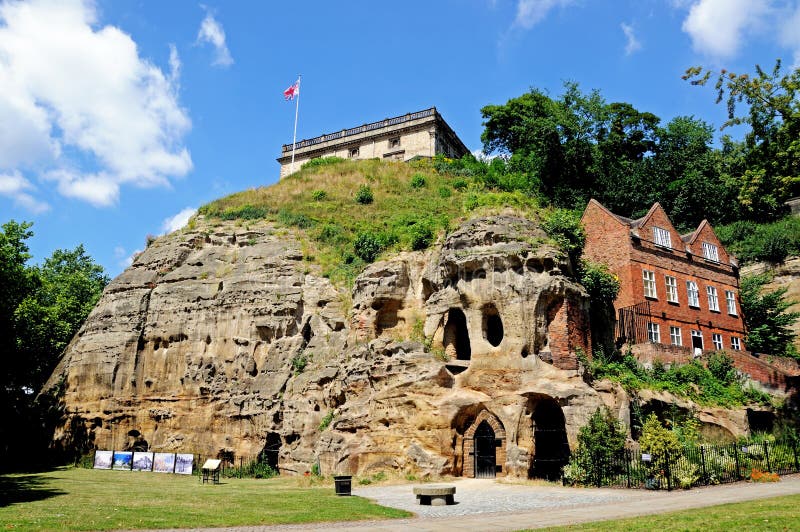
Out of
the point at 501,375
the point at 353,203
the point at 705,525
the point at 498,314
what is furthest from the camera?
the point at 353,203

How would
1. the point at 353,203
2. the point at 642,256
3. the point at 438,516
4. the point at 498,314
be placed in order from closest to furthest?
the point at 438,516 → the point at 498,314 → the point at 642,256 → the point at 353,203

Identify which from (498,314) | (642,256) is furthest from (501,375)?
(642,256)

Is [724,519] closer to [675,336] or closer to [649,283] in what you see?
[649,283]

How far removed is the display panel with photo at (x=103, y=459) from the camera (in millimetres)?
36281

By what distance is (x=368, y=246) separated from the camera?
41.8 metres

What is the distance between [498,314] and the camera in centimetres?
3066

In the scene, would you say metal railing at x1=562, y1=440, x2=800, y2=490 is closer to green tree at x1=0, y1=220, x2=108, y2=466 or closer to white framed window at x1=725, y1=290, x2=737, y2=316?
A: white framed window at x1=725, y1=290, x2=737, y2=316

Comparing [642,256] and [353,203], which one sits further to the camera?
[353,203]

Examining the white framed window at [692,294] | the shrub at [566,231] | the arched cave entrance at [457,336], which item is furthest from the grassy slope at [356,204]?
the white framed window at [692,294]

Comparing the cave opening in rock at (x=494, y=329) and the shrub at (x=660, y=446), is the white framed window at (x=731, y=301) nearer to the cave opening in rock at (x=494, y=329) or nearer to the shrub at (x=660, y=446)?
the cave opening in rock at (x=494, y=329)

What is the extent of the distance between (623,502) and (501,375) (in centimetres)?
1030

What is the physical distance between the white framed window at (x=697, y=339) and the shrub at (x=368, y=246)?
2049cm

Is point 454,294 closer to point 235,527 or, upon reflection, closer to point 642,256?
point 642,256

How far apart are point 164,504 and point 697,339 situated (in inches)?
1276
